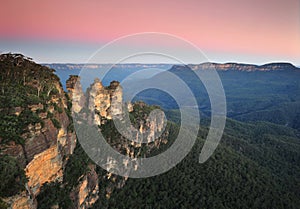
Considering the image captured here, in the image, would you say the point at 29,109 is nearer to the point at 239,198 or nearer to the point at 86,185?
the point at 86,185

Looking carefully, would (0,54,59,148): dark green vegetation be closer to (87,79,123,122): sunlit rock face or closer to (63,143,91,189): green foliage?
(63,143,91,189): green foliage

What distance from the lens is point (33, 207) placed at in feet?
82.4

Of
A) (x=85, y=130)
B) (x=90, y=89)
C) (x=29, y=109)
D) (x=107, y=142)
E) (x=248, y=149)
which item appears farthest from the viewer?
(x=248, y=149)

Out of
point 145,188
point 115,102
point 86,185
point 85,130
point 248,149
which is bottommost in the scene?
point 248,149

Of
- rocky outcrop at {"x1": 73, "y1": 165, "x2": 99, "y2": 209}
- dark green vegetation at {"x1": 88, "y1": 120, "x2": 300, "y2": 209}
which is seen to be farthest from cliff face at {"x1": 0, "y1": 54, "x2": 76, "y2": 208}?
dark green vegetation at {"x1": 88, "y1": 120, "x2": 300, "y2": 209}

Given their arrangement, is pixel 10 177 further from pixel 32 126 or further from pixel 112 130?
pixel 112 130

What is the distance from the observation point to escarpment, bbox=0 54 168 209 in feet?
77.2

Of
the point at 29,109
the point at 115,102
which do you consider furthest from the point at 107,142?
the point at 29,109

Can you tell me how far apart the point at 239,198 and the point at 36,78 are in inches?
2206

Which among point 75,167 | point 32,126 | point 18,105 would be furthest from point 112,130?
point 32,126

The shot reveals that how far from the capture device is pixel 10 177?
21031 mm

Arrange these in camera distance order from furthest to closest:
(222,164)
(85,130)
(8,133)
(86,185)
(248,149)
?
(248,149) < (222,164) < (85,130) < (86,185) < (8,133)

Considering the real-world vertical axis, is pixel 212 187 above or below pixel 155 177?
below

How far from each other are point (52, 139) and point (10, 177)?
328 inches
